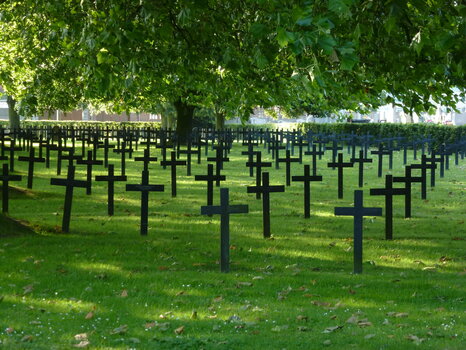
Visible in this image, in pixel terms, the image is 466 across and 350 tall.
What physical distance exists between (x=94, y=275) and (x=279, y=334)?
138 inches

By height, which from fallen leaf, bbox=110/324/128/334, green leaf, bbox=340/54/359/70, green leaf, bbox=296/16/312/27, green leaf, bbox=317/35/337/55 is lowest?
fallen leaf, bbox=110/324/128/334

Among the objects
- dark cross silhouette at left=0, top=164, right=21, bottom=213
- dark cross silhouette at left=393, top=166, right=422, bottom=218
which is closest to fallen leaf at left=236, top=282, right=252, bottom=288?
dark cross silhouette at left=393, top=166, right=422, bottom=218

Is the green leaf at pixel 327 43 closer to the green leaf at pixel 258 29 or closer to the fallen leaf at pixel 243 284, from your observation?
the green leaf at pixel 258 29

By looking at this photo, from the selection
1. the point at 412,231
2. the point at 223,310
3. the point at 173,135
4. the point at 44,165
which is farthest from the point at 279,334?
the point at 173,135

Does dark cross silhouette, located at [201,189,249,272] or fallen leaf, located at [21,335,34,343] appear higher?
dark cross silhouette, located at [201,189,249,272]

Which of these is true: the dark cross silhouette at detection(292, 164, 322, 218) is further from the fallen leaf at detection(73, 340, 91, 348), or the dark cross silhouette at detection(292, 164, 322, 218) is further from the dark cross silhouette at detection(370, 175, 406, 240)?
the fallen leaf at detection(73, 340, 91, 348)

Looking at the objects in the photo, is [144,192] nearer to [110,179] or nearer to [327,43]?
[110,179]

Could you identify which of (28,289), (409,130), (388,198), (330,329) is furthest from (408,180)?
(409,130)

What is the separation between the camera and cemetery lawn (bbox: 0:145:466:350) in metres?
7.05

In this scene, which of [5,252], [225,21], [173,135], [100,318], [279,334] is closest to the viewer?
[279,334]

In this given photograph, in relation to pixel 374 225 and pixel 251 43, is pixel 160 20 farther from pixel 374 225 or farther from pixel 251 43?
pixel 374 225

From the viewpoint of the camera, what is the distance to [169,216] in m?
16.2

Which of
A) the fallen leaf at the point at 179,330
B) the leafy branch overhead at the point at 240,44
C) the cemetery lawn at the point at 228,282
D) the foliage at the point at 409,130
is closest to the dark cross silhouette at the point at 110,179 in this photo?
the cemetery lawn at the point at 228,282

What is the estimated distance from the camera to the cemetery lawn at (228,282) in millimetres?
7047
